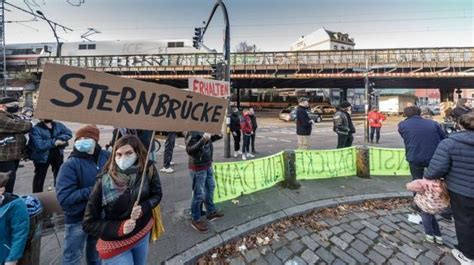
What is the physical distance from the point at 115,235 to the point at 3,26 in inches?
938

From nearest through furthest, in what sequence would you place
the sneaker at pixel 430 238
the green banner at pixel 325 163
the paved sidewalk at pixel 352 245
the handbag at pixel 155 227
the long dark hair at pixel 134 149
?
the long dark hair at pixel 134 149
the handbag at pixel 155 227
the paved sidewalk at pixel 352 245
the sneaker at pixel 430 238
the green banner at pixel 325 163

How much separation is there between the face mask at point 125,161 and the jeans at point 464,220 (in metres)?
3.42

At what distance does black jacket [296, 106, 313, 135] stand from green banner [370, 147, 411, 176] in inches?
65.9

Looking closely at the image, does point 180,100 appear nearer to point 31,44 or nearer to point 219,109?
point 219,109

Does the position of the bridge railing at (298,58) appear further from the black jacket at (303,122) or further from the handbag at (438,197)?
the handbag at (438,197)

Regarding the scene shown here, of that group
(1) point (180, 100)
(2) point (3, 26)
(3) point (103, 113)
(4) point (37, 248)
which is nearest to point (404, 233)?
(1) point (180, 100)

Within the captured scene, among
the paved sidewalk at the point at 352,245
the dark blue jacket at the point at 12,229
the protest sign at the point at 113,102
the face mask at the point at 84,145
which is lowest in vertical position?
the paved sidewalk at the point at 352,245

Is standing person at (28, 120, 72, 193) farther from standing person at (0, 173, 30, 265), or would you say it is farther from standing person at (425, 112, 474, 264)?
standing person at (425, 112, 474, 264)

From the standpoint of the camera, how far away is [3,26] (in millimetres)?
17547

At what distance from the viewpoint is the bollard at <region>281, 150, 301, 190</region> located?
5125mm

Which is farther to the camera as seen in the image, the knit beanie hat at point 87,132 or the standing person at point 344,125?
the standing person at point 344,125

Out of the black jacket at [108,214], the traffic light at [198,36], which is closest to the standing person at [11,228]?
the black jacket at [108,214]

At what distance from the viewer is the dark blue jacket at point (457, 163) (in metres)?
2.58

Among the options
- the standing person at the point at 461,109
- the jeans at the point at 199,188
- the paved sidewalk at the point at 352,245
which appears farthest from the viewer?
the standing person at the point at 461,109
